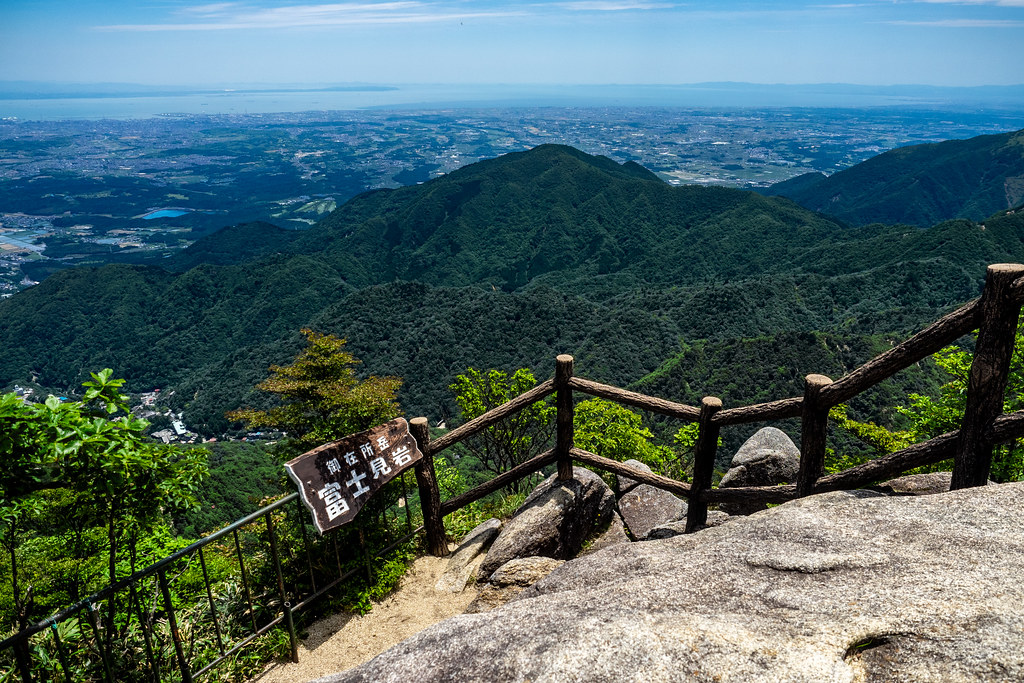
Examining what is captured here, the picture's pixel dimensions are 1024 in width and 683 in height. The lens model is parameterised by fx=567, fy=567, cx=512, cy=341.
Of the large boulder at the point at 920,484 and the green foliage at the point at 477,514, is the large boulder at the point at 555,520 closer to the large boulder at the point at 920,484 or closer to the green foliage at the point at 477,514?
the green foliage at the point at 477,514

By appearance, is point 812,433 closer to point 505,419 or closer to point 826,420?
point 826,420

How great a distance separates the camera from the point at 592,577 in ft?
14.4

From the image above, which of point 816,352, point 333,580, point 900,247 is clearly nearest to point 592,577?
point 333,580

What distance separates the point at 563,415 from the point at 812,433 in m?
2.54

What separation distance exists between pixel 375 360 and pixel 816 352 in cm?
4131

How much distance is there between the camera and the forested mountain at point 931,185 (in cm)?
15449

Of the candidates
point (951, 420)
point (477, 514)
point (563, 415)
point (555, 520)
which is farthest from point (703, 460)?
point (951, 420)

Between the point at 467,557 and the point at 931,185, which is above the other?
the point at 931,185

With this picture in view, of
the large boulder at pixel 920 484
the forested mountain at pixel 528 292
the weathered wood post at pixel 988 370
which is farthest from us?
the forested mountain at pixel 528 292

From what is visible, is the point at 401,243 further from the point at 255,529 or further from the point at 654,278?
the point at 255,529

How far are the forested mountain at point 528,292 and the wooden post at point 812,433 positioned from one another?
36000 millimetres

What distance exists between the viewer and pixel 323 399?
35.6 feet

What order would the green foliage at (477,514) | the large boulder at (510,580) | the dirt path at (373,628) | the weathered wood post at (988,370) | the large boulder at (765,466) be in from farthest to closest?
the large boulder at (765,466) → the green foliage at (477,514) → the large boulder at (510,580) → the dirt path at (373,628) → the weathered wood post at (988,370)

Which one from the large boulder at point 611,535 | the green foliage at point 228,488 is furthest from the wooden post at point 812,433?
the green foliage at point 228,488
